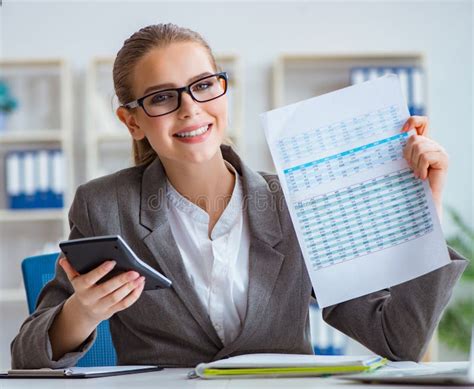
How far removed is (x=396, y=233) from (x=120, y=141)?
3.61m

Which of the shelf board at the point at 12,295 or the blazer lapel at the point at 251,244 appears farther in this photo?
the shelf board at the point at 12,295

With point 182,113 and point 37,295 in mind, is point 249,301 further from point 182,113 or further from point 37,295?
point 37,295

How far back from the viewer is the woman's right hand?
4.34ft

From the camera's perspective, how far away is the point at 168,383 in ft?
4.14

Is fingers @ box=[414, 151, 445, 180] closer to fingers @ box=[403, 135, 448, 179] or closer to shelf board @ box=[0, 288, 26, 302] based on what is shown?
fingers @ box=[403, 135, 448, 179]

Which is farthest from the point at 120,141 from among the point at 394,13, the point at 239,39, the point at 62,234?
the point at 394,13

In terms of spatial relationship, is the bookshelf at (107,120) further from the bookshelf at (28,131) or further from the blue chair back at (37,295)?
the blue chair back at (37,295)

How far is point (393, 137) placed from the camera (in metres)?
1.52

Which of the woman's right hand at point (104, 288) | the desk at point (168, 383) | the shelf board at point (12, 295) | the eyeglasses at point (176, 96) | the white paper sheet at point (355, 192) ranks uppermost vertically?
the eyeglasses at point (176, 96)

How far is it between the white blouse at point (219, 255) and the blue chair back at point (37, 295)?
0.31 meters

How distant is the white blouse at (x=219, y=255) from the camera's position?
5.53ft

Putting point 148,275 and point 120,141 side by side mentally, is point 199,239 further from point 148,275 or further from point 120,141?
point 120,141

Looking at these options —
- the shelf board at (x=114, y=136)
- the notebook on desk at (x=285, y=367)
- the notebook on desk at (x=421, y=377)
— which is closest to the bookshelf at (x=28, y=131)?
the shelf board at (x=114, y=136)

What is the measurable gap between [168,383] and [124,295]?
0.59ft
